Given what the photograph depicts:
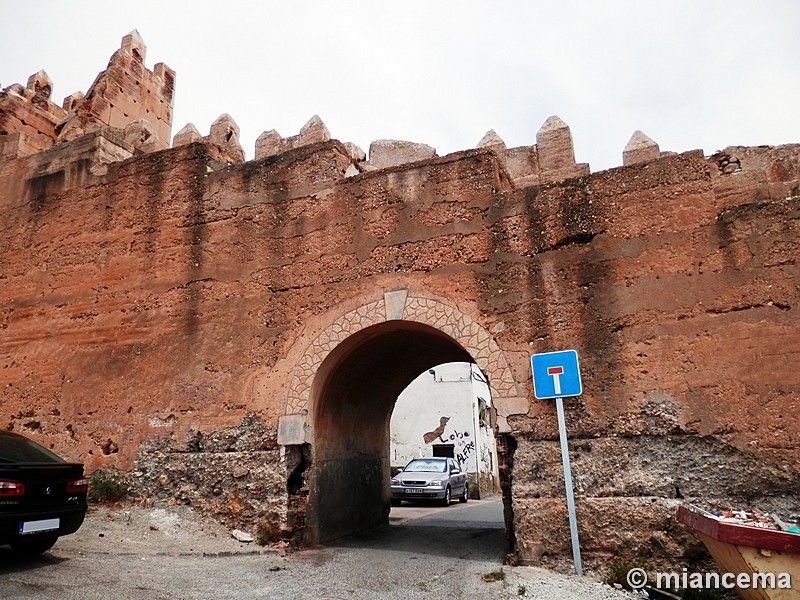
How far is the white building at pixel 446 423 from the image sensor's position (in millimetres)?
20422

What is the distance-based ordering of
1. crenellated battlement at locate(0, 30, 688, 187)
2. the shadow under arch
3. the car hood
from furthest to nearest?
the car hood, crenellated battlement at locate(0, 30, 688, 187), the shadow under arch

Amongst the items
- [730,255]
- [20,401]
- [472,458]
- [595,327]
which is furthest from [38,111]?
[472,458]

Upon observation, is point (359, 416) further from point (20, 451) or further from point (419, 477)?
point (419, 477)

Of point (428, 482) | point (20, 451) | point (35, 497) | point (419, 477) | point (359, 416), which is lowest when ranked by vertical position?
point (428, 482)

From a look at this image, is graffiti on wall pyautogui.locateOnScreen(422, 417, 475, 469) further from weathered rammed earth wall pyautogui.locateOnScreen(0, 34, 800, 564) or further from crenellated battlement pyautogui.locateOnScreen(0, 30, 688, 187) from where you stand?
weathered rammed earth wall pyautogui.locateOnScreen(0, 34, 800, 564)

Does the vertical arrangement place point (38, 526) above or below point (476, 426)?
below

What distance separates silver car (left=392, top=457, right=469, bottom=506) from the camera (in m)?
14.1

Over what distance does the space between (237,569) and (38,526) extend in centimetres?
175

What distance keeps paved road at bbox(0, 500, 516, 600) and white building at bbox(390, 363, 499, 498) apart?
13173 millimetres

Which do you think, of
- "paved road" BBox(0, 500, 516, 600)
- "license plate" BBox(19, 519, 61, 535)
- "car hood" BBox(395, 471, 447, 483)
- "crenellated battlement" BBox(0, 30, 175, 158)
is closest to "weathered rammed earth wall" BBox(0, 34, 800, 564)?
"crenellated battlement" BBox(0, 30, 175, 158)

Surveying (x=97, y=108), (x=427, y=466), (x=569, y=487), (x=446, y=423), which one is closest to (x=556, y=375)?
(x=569, y=487)

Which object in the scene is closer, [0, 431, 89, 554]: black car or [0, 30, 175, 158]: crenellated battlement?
[0, 431, 89, 554]: black car

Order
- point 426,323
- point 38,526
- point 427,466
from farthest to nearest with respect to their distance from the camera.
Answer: point 427,466
point 426,323
point 38,526

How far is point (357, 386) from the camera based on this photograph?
314 inches
